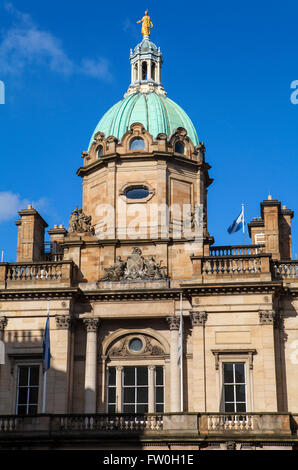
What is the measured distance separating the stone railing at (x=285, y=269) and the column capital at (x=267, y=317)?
2.50 meters

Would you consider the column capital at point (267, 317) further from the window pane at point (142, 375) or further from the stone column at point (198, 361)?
the window pane at point (142, 375)

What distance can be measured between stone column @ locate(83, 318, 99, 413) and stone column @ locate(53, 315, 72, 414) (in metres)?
0.82

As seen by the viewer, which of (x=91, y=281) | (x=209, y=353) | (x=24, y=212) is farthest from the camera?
(x=24, y=212)

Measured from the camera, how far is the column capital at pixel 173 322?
4319cm

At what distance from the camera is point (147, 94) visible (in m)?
51.9

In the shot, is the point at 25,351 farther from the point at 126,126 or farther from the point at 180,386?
the point at 126,126

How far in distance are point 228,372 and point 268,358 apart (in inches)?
79.4

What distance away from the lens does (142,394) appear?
4312 cm

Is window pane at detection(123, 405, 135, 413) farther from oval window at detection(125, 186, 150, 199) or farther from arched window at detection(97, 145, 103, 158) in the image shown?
arched window at detection(97, 145, 103, 158)

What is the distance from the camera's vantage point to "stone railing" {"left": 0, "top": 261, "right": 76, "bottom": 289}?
44.2 meters

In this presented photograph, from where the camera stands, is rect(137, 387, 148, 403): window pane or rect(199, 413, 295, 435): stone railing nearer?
rect(199, 413, 295, 435): stone railing

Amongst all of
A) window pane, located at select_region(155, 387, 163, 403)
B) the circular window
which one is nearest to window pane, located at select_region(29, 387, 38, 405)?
the circular window
